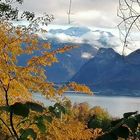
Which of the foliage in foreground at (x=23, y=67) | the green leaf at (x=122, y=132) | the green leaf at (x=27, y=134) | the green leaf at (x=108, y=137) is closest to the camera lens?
the green leaf at (x=108, y=137)

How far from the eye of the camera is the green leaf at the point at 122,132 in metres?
3.24

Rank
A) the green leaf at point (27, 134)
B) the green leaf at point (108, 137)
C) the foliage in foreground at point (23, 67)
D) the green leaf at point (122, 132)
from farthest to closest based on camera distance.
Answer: the foliage in foreground at point (23, 67)
the green leaf at point (27, 134)
the green leaf at point (122, 132)
the green leaf at point (108, 137)

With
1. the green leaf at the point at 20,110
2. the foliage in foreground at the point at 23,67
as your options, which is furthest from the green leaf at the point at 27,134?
the foliage in foreground at the point at 23,67

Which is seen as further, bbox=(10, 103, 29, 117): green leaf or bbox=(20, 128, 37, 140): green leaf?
bbox=(20, 128, 37, 140): green leaf

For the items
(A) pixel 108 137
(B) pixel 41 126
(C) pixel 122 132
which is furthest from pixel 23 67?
(A) pixel 108 137

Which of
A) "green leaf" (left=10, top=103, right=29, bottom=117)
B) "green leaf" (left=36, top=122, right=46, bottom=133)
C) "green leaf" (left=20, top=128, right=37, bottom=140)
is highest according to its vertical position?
"green leaf" (left=10, top=103, right=29, bottom=117)

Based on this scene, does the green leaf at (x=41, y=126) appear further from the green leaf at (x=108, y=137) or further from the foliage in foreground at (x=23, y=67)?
the foliage in foreground at (x=23, y=67)

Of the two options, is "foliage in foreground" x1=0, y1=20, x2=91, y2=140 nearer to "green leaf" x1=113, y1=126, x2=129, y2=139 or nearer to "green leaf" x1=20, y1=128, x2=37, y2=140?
"green leaf" x1=20, y1=128, x2=37, y2=140

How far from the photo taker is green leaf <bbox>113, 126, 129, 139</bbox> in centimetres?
324

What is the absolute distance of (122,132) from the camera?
3.28 m

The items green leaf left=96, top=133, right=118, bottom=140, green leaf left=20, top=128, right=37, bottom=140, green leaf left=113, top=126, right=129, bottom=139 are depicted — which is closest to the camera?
green leaf left=96, top=133, right=118, bottom=140

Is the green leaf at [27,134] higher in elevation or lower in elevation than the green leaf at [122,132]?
lower

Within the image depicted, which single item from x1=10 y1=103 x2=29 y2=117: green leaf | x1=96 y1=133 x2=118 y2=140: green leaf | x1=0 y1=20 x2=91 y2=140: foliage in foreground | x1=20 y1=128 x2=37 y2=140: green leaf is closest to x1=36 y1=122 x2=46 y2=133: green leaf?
x1=20 y1=128 x2=37 y2=140: green leaf

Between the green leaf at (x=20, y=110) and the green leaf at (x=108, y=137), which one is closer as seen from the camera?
the green leaf at (x=108, y=137)
